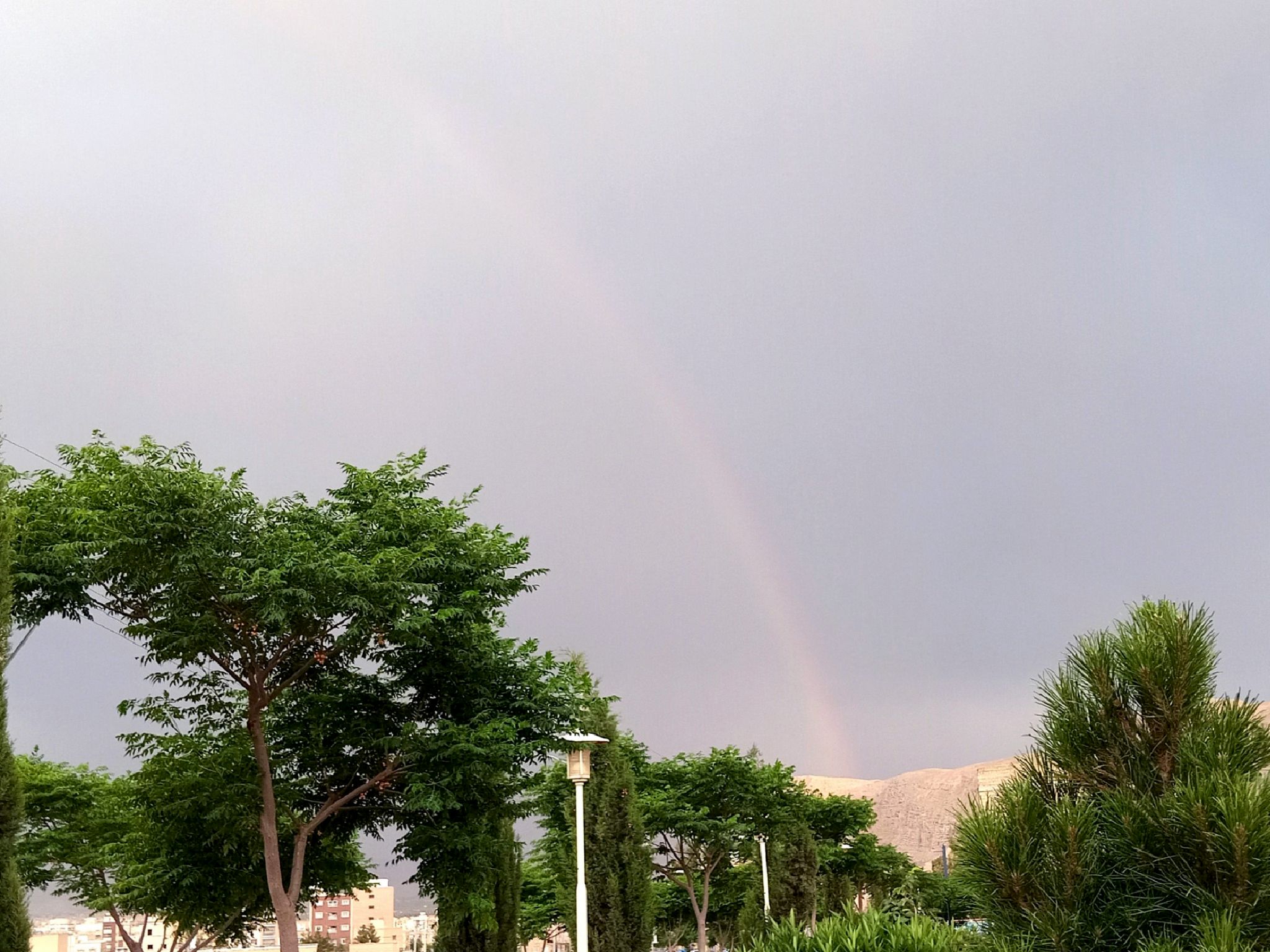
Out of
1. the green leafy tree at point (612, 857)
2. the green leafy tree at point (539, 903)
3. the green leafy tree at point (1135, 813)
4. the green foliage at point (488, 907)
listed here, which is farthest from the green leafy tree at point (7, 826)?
the green leafy tree at point (539, 903)

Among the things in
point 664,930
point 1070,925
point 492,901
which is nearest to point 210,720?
point 492,901

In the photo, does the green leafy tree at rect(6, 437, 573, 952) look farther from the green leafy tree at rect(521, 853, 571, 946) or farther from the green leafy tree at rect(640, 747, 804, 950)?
the green leafy tree at rect(521, 853, 571, 946)

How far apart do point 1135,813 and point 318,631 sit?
16.4 metres

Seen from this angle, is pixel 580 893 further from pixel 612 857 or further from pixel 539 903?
pixel 539 903

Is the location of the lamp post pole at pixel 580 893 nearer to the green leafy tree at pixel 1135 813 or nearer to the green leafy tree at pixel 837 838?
the green leafy tree at pixel 1135 813

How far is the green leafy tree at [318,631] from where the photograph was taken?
58.7 ft

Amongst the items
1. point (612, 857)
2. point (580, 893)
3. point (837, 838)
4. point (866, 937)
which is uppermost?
point (837, 838)

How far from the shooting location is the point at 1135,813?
17.1 feet

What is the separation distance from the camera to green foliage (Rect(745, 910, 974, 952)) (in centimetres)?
585

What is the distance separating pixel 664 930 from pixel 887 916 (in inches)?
2190

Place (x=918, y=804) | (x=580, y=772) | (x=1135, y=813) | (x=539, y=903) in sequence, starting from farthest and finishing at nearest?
(x=918, y=804) → (x=539, y=903) → (x=580, y=772) → (x=1135, y=813)

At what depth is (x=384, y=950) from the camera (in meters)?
82.8

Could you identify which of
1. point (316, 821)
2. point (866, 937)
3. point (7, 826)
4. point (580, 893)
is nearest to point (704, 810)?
point (316, 821)

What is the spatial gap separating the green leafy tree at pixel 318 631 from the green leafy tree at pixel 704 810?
48.6ft
